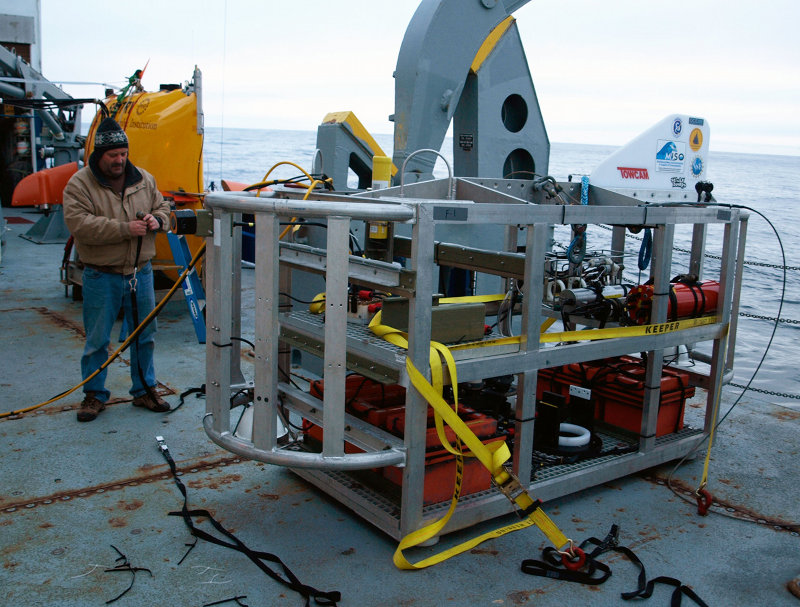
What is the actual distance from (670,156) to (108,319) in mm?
3677

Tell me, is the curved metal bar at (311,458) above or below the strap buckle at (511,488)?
above

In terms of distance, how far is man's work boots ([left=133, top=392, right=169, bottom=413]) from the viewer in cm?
482

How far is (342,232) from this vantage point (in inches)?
107

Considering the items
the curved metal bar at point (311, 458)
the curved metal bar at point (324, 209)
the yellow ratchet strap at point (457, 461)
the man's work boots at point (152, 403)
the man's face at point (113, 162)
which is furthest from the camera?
the man's work boots at point (152, 403)

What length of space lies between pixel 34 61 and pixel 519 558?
20735 mm

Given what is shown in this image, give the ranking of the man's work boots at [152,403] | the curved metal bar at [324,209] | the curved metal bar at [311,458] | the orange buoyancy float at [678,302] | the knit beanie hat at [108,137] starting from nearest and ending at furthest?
1. the curved metal bar at [324,209]
2. the curved metal bar at [311,458]
3. the orange buoyancy float at [678,302]
4. the knit beanie hat at [108,137]
5. the man's work boots at [152,403]

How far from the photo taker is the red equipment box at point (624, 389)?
4.23m

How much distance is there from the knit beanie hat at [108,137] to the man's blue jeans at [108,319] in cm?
78

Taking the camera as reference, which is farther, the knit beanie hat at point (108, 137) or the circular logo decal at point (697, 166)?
the circular logo decal at point (697, 166)

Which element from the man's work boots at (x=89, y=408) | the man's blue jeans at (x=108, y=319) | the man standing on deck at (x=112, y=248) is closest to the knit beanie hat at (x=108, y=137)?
the man standing on deck at (x=112, y=248)

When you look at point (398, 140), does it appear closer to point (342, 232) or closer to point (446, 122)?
point (446, 122)

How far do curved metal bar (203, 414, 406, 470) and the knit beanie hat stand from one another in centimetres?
223

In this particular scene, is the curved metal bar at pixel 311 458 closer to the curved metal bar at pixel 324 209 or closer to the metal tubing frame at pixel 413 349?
the metal tubing frame at pixel 413 349

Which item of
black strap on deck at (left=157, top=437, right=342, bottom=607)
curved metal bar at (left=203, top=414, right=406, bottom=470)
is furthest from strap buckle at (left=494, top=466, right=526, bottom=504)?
black strap on deck at (left=157, top=437, right=342, bottom=607)
